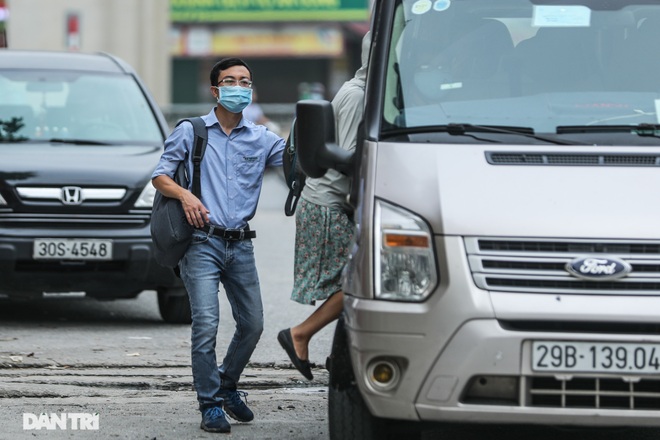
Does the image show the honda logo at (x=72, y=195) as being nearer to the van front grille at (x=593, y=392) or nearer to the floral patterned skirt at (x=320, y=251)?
the floral patterned skirt at (x=320, y=251)

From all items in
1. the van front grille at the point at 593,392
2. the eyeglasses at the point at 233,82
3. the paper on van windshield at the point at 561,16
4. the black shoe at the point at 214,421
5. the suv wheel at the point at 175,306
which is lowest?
the black shoe at the point at 214,421

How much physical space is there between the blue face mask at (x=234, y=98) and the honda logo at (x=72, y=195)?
312 centimetres

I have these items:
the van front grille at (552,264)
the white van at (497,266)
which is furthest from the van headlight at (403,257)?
the van front grille at (552,264)

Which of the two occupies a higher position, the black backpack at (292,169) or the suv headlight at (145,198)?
the black backpack at (292,169)

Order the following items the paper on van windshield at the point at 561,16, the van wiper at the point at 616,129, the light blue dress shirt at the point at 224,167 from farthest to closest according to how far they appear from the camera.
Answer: the light blue dress shirt at the point at 224,167, the paper on van windshield at the point at 561,16, the van wiper at the point at 616,129

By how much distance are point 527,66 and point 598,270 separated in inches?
45.9

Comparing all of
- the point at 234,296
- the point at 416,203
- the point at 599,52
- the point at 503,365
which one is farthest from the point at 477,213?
the point at 234,296

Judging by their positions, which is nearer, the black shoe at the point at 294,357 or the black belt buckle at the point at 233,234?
the black belt buckle at the point at 233,234

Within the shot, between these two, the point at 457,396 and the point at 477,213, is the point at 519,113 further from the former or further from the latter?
the point at 457,396

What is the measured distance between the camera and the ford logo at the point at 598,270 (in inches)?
197

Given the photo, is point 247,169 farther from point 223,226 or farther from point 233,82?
point 233,82

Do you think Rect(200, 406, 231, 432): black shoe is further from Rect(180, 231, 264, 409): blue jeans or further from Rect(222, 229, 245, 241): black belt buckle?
Rect(222, 229, 245, 241): black belt buckle

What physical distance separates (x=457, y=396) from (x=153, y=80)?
3168 centimetres

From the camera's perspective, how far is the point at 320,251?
259 inches
